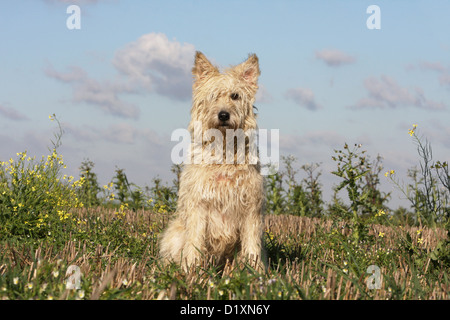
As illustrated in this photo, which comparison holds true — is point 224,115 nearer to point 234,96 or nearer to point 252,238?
point 234,96

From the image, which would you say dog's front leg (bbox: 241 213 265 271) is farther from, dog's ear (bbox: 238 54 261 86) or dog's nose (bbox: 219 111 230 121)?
dog's ear (bbox: 238 54 261 86)

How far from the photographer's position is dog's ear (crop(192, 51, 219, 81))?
6.04m

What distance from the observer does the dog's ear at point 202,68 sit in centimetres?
604

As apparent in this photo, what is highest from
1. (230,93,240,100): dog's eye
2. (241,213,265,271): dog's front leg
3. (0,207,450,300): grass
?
(230,93,240,100): dog's eye

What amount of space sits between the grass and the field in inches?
0.6

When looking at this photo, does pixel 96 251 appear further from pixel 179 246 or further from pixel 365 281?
pixel 365 281

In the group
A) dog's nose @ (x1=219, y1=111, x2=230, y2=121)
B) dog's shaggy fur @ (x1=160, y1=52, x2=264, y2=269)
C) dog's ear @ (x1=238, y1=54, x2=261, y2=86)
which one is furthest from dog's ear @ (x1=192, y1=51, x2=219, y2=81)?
dog's nose @ (x1=219, y1=111, x2=230, y2=121)

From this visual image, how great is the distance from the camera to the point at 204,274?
17.1 ft

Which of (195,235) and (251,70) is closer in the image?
(195,235)

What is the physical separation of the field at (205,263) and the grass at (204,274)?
1 centimetres

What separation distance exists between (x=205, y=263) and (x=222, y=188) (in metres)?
0.89

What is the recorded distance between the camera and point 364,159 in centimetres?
689

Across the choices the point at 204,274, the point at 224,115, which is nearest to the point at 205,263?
the point at 204,274

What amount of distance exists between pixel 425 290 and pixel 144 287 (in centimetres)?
282
